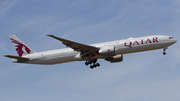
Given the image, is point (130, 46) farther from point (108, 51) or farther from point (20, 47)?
point (20, 47)

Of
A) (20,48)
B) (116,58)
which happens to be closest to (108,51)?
(116,58)

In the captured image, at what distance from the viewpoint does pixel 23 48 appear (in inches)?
1791

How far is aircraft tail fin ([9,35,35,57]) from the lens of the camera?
148ft

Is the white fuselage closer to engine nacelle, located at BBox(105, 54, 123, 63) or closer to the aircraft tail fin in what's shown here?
engine nacelle, located at BBox(105, 54, 123, 63)

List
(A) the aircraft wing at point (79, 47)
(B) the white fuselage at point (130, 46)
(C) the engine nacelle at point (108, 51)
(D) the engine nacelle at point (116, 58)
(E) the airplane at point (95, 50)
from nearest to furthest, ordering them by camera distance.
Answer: (A) the aircraft wing at point (79, 47) < (C) the engine nacelle at point (108, 51) < (E) the airplane at point (95, 50) < (B) the white fuselage at point (130, 46) < (D) the engine nacelle at point (116, 58)

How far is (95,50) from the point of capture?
39.3 meters

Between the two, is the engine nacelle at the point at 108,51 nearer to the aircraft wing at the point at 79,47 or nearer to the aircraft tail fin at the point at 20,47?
the aircraft wing at the point at 79,47

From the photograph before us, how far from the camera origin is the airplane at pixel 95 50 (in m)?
38.6

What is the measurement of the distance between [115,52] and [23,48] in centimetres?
1710

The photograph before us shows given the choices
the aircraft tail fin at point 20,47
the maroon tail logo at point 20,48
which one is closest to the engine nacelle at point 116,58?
the aircraft tail fin at point 20,47

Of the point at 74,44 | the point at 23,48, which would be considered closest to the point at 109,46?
the point at 74,44

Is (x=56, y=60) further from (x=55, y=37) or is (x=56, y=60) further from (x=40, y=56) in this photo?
(x=55, y=37)

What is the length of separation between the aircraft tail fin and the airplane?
1846mm

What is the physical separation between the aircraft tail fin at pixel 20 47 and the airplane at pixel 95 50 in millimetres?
1846
